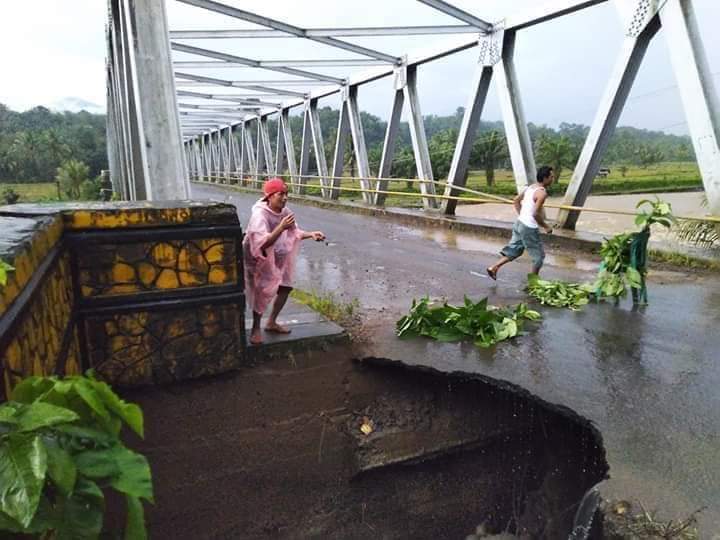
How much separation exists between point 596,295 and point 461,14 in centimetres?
653

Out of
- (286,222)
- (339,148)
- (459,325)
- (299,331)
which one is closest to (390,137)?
(339,148)

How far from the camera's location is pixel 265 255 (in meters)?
3.83

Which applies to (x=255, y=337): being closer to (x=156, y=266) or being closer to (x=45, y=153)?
(x=156, y=266)

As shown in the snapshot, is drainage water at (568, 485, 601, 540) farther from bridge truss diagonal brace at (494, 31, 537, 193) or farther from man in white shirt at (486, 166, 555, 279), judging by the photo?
bridge truss diagonal brace at (494, 31, 537, 193)

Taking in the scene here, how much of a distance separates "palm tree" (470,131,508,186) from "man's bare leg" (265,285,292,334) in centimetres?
3531

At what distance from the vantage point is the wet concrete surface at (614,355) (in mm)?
2730

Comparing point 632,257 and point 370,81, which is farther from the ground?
point 370,81

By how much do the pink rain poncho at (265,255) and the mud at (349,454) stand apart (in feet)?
1.89

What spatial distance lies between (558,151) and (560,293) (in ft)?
127

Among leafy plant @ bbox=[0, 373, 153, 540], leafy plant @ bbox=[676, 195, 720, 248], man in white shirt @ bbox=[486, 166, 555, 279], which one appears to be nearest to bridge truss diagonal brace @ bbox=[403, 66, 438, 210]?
leafy plant @ bbox=[676, 195, 720, 248]

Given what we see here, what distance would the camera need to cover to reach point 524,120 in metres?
10.4

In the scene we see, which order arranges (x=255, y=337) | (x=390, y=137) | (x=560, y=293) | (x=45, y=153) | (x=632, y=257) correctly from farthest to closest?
(x=45, y=153), (x=390, y=137), (x=560, y=293), (x=632, y=257), (x=255, y=337)

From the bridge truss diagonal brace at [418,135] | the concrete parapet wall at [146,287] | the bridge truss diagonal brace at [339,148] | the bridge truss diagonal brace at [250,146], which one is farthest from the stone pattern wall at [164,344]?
the bridge truss diagonal brace at [250,146]

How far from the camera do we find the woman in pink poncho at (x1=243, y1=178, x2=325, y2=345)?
148 inches
